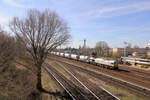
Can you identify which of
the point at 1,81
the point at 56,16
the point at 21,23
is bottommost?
the point at 1,81

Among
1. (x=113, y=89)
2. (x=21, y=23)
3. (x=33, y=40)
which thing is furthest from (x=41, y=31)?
(x=113, y=89)

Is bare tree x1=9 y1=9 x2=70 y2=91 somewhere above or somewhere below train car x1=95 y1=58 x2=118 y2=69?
above

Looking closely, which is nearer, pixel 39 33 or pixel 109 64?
pixel 39 33

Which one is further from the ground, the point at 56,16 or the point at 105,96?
the point at 56,16

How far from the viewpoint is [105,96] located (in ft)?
43.6

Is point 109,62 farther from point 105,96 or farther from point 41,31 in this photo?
point 41,31

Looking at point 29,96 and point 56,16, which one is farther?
point 56,16

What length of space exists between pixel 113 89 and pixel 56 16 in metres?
12.0

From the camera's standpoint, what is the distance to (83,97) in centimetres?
1317

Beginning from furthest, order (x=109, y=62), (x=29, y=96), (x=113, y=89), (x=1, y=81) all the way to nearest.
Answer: (x=109, y=62) < (x=1, y=81) < (x=113, y=89) < (x=29, y=96)

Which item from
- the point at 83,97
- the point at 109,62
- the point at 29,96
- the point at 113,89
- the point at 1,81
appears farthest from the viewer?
the point at 109,62

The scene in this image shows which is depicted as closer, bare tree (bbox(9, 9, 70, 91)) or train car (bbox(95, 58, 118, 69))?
bare tree (bbox(9, 9, 70, 91))

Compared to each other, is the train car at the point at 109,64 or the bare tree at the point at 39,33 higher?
the bare tree at the point at 39,33

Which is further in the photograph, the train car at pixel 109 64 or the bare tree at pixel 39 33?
the train car at pixel 109 64
